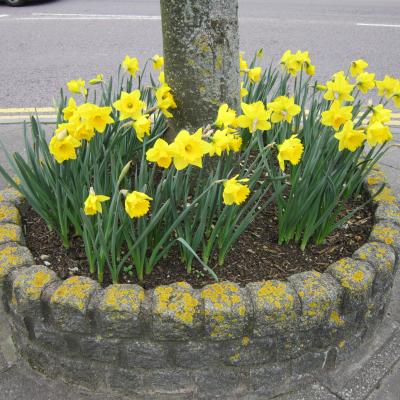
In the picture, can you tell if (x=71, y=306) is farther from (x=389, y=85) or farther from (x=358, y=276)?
(x=389, y=85)

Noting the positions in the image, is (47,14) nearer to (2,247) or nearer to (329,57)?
(329,57)

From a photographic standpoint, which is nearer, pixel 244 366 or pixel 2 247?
pixel 244 366

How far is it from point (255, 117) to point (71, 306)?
1026mm

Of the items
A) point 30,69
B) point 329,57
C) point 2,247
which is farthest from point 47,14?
point 2,247

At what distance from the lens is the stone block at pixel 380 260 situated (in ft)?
6.75

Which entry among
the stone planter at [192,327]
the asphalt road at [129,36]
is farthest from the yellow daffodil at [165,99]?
the asphalt road at [129,36]

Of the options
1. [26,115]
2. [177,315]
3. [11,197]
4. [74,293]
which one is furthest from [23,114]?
[177,315]

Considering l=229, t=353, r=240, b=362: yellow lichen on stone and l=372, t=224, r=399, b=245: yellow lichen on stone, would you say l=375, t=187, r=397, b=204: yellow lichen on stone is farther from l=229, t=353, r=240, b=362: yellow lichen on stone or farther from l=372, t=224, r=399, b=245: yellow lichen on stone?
l=229, t=353, r=240, b=362: yellow lichen on stone

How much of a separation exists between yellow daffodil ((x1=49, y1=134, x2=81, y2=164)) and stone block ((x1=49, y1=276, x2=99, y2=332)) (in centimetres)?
48

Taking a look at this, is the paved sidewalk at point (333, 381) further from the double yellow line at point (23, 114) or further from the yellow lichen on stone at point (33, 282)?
the double yellow line at point (23, 114)

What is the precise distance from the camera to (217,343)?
1865mm

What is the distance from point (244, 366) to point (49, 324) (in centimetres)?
76

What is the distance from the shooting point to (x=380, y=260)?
2070 mm

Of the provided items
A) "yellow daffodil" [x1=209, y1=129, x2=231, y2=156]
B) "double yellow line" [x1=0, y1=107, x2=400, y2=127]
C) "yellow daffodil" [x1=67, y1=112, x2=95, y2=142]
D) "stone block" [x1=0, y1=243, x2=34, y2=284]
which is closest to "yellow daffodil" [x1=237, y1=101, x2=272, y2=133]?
"yellow daffodil" [x1=209, y1=129, x2=231, y2=156]
